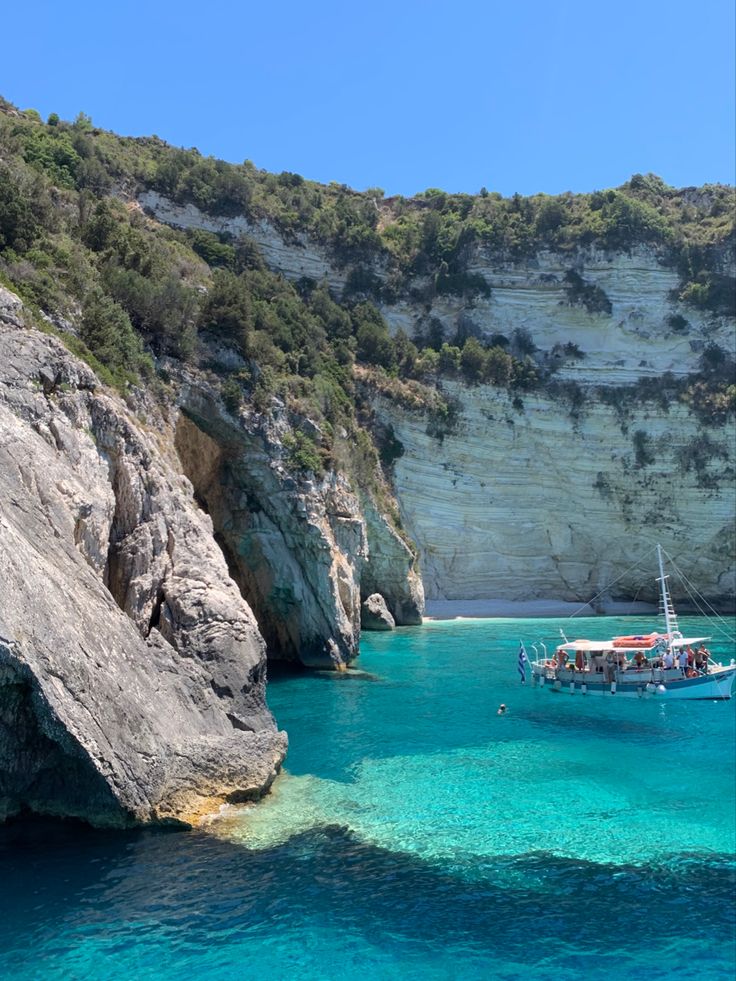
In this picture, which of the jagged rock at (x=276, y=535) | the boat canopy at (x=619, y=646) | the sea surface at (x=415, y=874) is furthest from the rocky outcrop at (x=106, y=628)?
the boat canopy at (x=619, y=646)

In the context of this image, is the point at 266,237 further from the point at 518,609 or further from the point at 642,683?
the point at 642,683

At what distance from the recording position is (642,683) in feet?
87.4

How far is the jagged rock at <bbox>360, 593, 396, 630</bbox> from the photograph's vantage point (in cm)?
4209

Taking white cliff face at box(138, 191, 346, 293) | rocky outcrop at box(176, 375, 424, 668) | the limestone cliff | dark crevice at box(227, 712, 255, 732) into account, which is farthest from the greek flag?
white cliff face at box(138, 191, 346, 293)

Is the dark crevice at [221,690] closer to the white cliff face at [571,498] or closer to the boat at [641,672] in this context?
the boat at [641,672]

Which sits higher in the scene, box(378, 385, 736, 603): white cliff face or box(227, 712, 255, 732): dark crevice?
box(378, 385, 736, 603): white cliff face

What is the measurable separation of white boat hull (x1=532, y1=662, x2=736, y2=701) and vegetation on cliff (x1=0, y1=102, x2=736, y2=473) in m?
12.7

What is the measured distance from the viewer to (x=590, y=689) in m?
27.2

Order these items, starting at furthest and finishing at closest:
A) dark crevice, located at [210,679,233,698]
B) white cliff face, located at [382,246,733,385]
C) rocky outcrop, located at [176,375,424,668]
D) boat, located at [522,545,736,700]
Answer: white cliff face, located at [382,246,733,385], rocky outcrop, located at [176,375,424,668], boat, located at [522,545,736,700], dark crevice, located at [210,679,233,698]

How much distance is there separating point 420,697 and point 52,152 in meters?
34.4

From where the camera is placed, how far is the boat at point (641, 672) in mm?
26062

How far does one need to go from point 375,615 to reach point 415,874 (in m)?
30.3

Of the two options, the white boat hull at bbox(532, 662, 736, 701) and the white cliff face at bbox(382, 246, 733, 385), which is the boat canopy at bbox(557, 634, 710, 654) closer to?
the white boat hull at bbox(532, 662, 736, 701)

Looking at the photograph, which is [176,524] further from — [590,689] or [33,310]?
[590,689]
